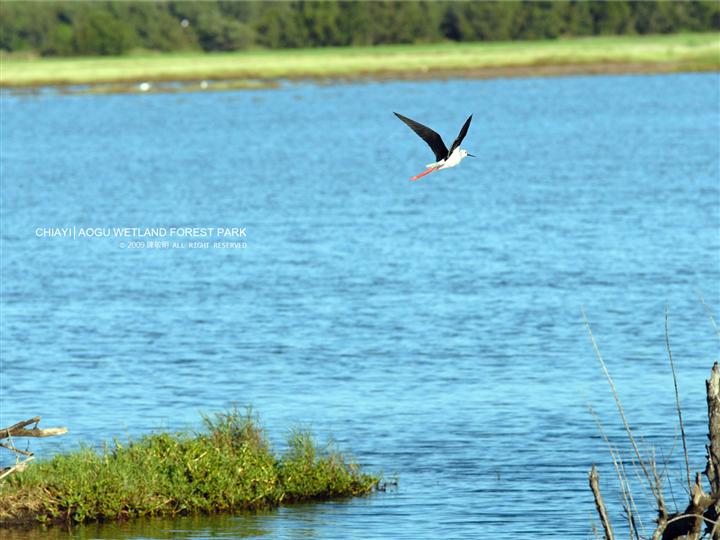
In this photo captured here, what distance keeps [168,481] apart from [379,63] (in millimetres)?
132040

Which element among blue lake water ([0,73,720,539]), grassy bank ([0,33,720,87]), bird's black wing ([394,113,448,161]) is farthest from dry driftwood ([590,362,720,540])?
grassy bank ([0,33,720,87])

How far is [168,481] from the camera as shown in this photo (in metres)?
16.4

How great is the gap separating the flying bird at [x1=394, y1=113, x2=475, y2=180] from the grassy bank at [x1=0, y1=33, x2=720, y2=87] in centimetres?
12437

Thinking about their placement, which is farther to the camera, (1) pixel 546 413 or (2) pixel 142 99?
(2) pixel 142 99

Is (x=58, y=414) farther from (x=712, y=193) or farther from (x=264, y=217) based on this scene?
(x=712, y=193)

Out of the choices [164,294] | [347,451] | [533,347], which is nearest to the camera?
[347,451]

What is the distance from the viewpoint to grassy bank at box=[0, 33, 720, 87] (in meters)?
139

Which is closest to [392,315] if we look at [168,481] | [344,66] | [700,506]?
[168,481]

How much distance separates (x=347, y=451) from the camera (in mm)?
20250

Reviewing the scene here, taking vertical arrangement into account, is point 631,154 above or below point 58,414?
above

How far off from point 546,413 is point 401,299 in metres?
12.2

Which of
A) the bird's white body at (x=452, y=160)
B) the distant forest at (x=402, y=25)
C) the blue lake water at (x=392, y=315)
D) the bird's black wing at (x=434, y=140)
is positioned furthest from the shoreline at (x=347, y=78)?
the bird's white body at (x=452, y=160)

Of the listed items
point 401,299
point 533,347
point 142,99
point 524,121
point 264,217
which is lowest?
point 533,347

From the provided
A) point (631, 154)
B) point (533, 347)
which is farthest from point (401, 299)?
point (631, 154)
